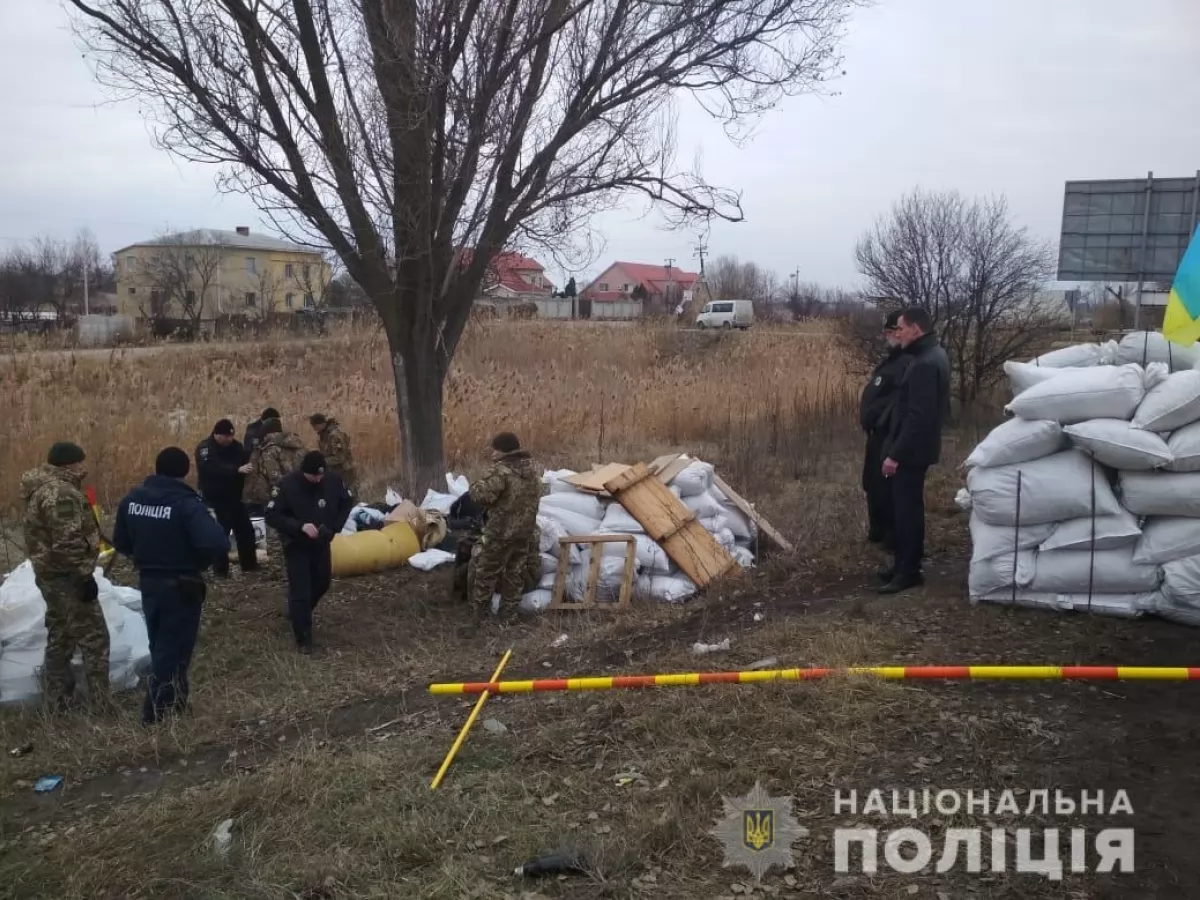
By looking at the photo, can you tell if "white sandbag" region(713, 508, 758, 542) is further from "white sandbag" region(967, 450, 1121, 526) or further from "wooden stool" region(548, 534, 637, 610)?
"white sandbag" region(967, 450, 1121, 526)

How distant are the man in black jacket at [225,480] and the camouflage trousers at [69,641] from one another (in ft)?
6.82

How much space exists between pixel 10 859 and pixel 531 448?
8539mm

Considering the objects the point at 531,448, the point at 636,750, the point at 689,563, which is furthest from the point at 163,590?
the point at 531,448

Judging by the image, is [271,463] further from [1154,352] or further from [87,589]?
[1154,352]

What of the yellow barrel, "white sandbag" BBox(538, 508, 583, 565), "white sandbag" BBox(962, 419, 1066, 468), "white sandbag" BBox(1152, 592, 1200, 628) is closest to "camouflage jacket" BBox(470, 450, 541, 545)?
"white sandbag" BBox(538, 508, 583, 565)

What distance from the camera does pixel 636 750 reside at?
405 cm

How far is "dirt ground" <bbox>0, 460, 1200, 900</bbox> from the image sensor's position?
3229 millimetres

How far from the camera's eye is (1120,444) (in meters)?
5.14

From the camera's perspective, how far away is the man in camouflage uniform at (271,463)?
789cm

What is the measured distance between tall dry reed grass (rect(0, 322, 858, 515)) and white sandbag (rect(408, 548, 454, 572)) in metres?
2.43

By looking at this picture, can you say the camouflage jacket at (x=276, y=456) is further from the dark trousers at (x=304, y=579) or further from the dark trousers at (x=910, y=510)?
the dark trousers at (x=910, y=510)

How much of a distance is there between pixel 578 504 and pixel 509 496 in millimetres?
1259

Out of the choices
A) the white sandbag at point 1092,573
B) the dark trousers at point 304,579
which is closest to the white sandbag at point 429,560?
the dark trousers at point 304,579

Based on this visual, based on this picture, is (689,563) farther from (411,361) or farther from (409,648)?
(411,361)
